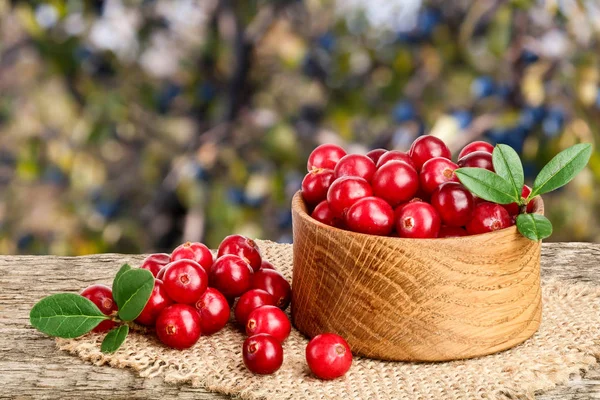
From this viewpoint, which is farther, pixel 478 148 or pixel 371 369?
pixel 478 148

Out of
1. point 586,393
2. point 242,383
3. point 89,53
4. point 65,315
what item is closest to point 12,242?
point 89,53

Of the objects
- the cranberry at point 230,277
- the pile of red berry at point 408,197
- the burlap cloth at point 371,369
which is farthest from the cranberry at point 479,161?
the cranberry at point 230,277

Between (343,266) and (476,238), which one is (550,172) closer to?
(476,238)

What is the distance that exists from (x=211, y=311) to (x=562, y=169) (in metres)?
0.51

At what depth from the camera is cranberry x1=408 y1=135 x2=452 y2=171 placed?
119 centimetres

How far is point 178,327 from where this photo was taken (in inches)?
44.1

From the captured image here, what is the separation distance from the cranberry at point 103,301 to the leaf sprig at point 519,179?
1.68 feet

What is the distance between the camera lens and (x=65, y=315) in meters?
1.13

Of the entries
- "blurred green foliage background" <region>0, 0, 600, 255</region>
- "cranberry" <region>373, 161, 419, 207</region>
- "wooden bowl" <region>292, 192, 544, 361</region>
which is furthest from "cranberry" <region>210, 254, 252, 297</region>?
"blurred green foliage background" <region>0, 0, 600, 255</region>

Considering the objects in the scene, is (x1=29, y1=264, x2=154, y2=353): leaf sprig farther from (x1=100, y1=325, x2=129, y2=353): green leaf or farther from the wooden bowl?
the wooden bowl

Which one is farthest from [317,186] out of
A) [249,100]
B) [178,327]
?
[249,100]

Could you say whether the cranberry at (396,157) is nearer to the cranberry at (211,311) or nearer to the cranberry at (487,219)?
the cranberry at (487,219)

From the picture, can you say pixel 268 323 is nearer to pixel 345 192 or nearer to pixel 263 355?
pixel 263 355

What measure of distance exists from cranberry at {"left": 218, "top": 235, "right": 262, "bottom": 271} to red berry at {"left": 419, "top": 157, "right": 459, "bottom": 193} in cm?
31
